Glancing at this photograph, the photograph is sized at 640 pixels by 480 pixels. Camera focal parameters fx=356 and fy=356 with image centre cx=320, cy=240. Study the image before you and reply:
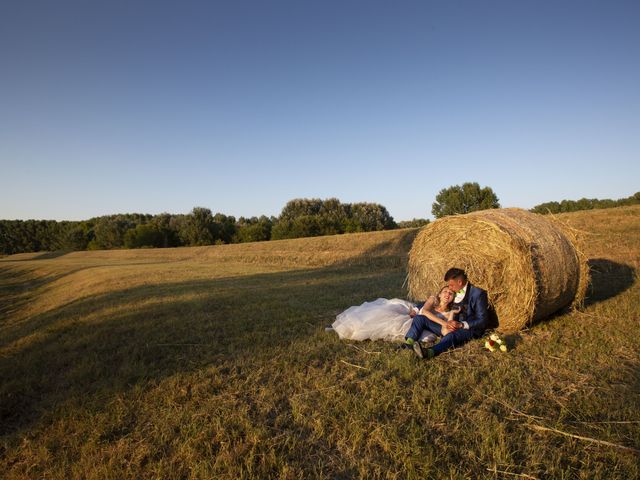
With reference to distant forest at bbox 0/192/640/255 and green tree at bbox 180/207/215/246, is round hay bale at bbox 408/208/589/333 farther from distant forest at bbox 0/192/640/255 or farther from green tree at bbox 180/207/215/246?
green tree at bbox 180/207/215/246

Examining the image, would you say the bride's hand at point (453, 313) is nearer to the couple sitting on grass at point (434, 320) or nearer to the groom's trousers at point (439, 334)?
the couple sitting on grass at point (434, 320)

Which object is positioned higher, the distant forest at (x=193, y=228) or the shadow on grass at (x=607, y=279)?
the distant forest at (x=193, y=228)

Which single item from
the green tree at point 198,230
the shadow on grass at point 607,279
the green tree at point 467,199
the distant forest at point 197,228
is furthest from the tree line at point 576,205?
the green tree at point 198,230

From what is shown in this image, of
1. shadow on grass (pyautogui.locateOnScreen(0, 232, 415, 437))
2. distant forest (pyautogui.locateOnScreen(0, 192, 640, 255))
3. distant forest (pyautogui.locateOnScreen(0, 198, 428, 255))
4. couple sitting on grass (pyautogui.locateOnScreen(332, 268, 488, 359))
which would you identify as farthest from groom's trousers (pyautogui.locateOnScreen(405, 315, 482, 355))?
distant forest (pyautogui.locateOnScreen(0, 198, 428, 255))

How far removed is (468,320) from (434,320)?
1.93 feet

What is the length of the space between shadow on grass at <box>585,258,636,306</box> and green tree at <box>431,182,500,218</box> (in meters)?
42.6

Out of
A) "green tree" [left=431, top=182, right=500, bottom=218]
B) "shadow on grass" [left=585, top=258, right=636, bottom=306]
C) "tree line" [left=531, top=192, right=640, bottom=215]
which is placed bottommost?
"shadow on grass" [left=585, top=258, right=636, bottom=306]

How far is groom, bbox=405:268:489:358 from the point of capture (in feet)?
18.2

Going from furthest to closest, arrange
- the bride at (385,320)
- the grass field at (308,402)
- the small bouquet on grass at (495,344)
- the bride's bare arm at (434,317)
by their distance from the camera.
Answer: the bride at (385,320), the bride's bare arm at (434,317), the small bouquet on grass at (495,344), the grass field at (308,402)

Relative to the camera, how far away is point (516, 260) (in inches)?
245

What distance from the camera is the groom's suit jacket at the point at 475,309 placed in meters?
5.93

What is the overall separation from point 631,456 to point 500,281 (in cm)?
392

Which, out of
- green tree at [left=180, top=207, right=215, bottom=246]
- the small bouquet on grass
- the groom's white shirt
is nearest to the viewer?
the small bouquet on grass

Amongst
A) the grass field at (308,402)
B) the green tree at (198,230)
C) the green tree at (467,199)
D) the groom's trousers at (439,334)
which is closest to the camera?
the grass field at (308,402)
